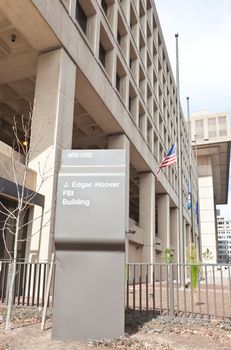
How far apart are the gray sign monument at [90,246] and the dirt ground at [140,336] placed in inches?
15.8

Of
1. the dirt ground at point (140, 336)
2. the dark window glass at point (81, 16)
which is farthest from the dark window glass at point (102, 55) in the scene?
the dirt ground at point (140, 336)

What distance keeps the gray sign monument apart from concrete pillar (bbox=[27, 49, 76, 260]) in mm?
5337

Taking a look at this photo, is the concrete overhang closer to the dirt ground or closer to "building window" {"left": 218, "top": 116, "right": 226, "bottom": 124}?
"building window" {"left": 218, "top": 116, "right": 226, "bottom": 124}

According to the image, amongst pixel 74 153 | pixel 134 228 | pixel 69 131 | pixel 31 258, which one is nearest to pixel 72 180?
pixel 74 153

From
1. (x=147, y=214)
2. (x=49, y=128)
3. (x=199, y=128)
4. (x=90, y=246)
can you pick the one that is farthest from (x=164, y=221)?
(x=199, y=128)

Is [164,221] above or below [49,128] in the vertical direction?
below

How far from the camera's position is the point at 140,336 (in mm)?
7242

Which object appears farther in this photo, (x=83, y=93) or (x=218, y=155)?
(x=218, y=155)

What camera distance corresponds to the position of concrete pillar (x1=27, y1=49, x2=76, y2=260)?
13.2 metres

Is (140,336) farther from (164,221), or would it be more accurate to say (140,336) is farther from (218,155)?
(218,155)

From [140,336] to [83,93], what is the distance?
14.4 m

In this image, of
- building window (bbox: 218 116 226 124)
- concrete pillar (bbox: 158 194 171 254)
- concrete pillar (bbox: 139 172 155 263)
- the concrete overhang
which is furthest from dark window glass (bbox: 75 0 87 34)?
building window (bbox: 218 116 226 124)

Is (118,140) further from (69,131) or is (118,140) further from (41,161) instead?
(41,161)

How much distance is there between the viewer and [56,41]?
14.9m
